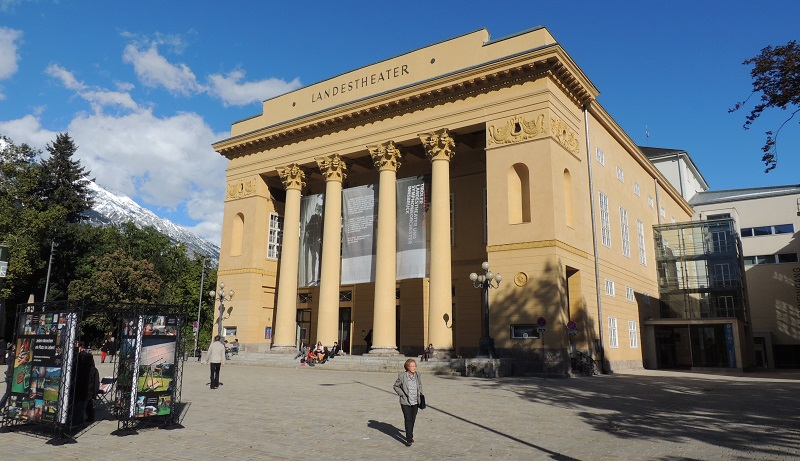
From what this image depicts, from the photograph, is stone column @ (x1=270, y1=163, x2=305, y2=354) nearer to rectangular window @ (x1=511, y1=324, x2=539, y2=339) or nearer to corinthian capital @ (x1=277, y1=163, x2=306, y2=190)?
corinthian capital @ (x1=277, y1=163, x2=306, y2=190)

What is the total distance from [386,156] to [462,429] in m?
22.4

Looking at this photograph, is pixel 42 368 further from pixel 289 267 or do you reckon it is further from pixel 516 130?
pixel 289 267

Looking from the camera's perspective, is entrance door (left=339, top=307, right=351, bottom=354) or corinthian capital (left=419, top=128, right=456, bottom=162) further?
entrance door (left=339, top=307, right=351, bottom=354)

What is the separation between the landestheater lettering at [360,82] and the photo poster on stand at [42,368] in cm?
2543

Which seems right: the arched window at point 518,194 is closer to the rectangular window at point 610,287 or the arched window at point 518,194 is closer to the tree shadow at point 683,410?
the rectangular window at point 610,287

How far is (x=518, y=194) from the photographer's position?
89.8 ft

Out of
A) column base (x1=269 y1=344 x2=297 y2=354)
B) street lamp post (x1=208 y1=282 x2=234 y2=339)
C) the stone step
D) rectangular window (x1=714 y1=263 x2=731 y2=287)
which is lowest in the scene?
the stone step

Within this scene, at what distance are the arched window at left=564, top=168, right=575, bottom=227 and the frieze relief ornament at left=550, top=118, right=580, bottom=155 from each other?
1403 mm

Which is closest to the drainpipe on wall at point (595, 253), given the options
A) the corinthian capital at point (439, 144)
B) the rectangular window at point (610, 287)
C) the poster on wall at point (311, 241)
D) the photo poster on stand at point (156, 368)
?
the rectangular window at point (610, 287)

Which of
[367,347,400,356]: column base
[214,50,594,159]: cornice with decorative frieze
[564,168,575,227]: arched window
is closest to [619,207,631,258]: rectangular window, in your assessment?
[564,168,575,227]: arched window

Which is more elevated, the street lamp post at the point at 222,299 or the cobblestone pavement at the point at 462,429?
the street lamp post at the point at 222,299

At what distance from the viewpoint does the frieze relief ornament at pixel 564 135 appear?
26.8 meters

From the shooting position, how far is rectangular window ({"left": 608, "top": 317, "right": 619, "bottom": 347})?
29109 millimetres

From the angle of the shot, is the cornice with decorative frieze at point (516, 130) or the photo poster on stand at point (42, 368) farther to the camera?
the cornice with decorative frieze at point (516, 130)
